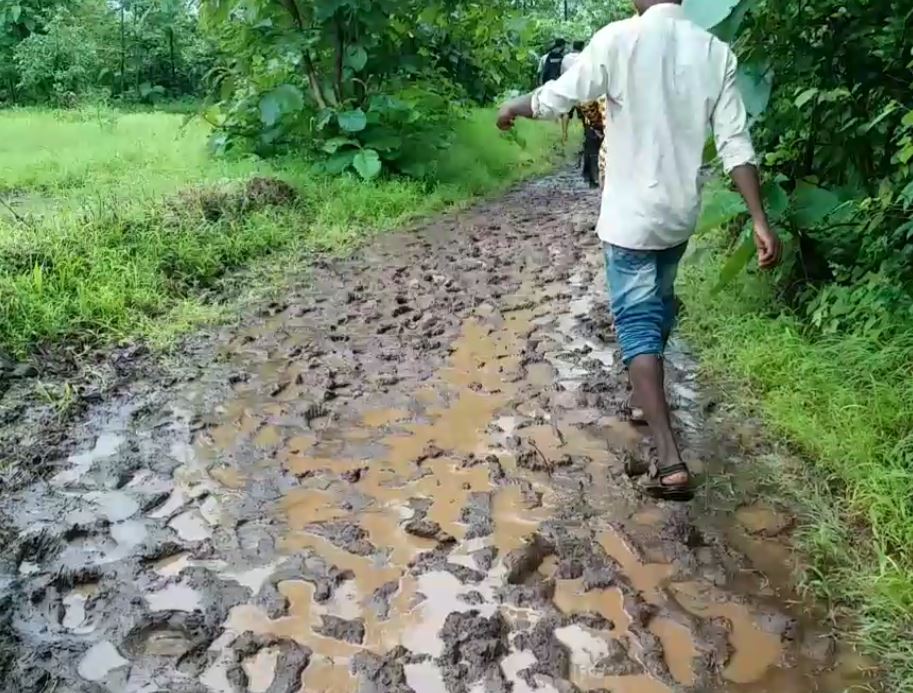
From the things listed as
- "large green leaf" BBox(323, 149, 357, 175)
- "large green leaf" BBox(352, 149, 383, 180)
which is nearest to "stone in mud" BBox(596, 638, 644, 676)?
"large green leaf" BBox(352, 149, 383, 180)

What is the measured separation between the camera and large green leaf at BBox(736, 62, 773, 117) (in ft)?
12.3

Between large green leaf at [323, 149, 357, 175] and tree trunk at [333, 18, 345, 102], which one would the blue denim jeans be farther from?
tree trunk at [333, 18, 345, 102]

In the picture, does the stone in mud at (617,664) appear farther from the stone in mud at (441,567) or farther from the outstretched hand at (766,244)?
the outstretched hand at (766,244)

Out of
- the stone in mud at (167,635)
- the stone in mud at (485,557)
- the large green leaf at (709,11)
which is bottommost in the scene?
the stone in mud at (167,635)

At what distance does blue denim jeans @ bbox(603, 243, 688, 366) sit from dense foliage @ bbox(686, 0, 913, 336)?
3.27 feet

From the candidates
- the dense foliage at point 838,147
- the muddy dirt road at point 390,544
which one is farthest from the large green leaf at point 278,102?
the dense foliage at point 838,147

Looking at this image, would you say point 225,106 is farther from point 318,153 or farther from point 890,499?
point 890,499

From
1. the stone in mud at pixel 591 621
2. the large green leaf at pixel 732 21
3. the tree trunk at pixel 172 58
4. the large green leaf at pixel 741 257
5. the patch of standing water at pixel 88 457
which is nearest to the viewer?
the stone in mud at pixel 591 621

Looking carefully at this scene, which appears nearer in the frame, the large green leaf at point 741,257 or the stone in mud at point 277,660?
the stone in mud at point 277,660

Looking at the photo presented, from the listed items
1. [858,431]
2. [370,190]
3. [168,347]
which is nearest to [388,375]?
[168,347]

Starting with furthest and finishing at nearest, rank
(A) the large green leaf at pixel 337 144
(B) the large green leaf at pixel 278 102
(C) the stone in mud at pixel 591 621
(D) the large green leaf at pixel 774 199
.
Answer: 1. (A) the large green leaf at pixel 337 144
2. (B) the large green leaf at pixel 278 102
3. (D) the large green leaf at pixel 774 199
4. (C) the stone in mud at pixel 591 621

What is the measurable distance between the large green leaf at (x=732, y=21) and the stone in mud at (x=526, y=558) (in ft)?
7.01

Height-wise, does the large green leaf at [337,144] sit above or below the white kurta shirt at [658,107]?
below

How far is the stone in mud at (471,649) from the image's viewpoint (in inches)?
89.8
